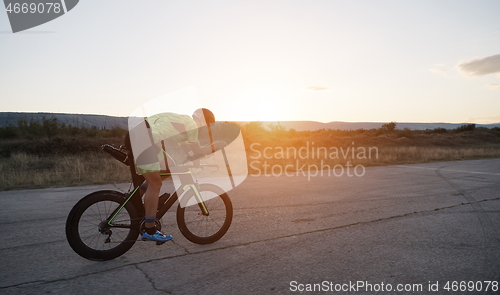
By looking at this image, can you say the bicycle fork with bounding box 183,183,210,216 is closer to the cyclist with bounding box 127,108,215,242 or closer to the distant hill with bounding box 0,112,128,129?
the cyclist with bounding box 127,108,215,242

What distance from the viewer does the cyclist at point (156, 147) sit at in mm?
4062

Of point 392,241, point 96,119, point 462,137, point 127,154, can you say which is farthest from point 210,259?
point 96,119

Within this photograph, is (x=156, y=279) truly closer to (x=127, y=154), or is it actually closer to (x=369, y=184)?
(x=127, y=154)

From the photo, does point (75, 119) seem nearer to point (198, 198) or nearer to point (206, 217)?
point (206, 217)

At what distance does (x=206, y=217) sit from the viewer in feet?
15.5

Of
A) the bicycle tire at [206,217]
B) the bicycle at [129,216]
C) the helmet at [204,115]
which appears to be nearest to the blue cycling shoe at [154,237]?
the bicycle at [129,216]

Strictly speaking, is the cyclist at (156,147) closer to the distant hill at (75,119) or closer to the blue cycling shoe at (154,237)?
the blue cycling shoe at (154,237)

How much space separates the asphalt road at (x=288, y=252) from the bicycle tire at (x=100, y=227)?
149 mm

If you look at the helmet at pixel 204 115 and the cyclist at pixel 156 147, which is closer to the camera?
the cyclist at pixel 156 147

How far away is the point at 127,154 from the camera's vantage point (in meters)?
4.18

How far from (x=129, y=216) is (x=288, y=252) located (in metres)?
2.02

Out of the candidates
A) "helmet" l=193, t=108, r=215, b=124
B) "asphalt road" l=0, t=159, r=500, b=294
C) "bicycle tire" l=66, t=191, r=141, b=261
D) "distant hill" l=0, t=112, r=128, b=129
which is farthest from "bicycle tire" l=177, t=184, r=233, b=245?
"distant hill" l=0, t=112, r=128, b=129

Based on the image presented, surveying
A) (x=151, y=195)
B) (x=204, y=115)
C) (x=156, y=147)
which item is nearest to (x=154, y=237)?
(x=151, y=195)

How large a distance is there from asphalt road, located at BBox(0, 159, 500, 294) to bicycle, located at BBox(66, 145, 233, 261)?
18cm
